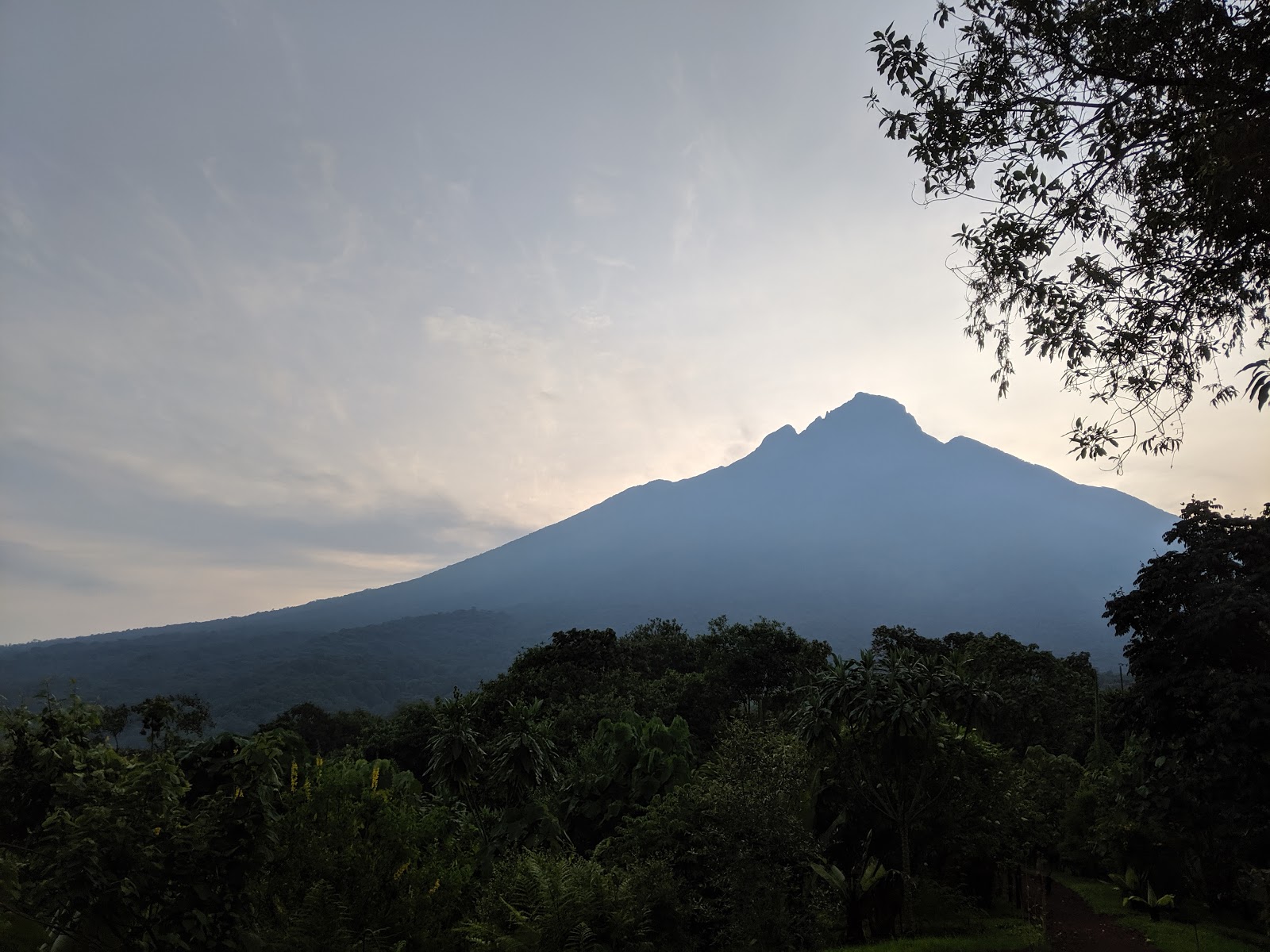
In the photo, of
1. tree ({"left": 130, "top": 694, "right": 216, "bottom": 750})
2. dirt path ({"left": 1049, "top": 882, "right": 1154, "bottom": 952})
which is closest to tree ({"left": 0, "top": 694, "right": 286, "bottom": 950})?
tree ({"left": 130, "top": 694, "right": 216, "bottom": 750})

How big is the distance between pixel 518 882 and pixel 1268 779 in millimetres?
19307

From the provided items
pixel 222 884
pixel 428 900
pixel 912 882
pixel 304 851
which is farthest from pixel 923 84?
pixel 912 882

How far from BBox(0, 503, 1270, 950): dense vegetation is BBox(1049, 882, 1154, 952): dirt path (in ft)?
5.95

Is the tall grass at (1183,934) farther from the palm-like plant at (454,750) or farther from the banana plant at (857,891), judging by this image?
the palm-like plant at (454,750)

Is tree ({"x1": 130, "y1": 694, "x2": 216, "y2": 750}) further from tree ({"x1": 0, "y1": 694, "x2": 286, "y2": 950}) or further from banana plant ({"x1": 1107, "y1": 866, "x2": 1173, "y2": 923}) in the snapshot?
banana plant ({"x1": 1107, "y1": 866, "x2": 1173, "y2": 923})

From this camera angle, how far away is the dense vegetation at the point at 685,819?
29.8ft

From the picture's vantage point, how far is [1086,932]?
21750mm

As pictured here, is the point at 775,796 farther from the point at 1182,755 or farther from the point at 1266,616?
the point at 1266,616

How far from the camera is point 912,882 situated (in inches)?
822

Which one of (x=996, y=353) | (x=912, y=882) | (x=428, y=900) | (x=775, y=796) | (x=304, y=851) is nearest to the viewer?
(x=996, y=353)

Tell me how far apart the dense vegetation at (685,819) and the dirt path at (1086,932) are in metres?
1.81

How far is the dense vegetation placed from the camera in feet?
29.8

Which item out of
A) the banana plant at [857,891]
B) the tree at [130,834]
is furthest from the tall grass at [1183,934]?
the tree at [130,834]

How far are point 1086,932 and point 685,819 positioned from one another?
46.0 ft
